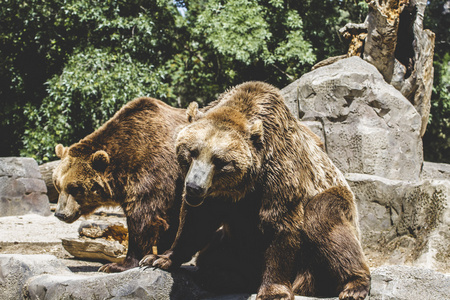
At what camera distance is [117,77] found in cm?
1099

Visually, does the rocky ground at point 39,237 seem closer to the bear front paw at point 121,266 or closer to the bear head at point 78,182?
the bear front paw at point 121,266

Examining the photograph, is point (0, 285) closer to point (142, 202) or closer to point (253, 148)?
point (142, 202)

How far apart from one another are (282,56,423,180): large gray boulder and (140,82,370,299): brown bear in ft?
9.97

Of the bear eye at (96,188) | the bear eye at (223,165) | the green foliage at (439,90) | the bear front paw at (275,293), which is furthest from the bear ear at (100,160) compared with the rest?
the green foliage at (439,90)

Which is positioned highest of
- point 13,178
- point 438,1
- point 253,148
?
point 438,1

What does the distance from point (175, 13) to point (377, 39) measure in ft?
22.7

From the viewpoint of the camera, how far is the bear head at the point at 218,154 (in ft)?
9.42

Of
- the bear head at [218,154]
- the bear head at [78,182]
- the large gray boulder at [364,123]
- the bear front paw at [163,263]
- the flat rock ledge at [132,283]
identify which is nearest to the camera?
the flat rock ledge at [132,283]

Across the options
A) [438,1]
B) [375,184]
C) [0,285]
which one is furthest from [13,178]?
[438,1]

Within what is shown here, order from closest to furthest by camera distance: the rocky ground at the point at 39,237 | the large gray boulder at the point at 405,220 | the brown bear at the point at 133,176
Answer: the brown bear at the point at 133,176, the large gray boulder at the point at 405,220, the rocky ground at the point at 39,237

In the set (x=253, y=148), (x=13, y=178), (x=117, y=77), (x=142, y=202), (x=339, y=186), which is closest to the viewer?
(x=253, y=148)

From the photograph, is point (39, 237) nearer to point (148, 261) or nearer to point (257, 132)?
point (148, 261)

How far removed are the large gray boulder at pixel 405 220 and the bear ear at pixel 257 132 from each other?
2.54m

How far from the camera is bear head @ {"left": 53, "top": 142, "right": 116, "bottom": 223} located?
4.54 meters
